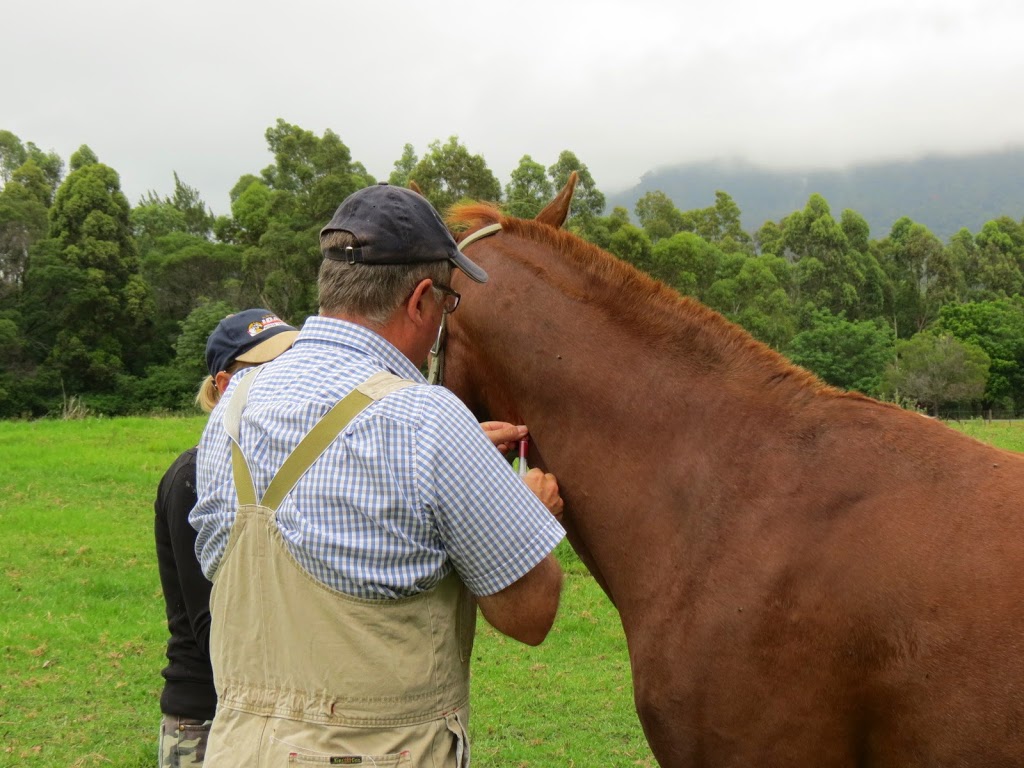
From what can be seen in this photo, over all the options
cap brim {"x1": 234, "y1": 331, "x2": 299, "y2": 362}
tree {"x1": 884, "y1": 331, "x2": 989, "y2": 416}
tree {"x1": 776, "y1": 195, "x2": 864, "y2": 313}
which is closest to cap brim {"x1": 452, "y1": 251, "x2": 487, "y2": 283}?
cap brim {"x1": 234, "y1": 331, "x2": 299, "y2": 362}

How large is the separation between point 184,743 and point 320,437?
1879 millimetres

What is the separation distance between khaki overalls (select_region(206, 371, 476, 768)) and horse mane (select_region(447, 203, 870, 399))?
117 cm

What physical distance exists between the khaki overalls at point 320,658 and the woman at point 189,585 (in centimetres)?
102

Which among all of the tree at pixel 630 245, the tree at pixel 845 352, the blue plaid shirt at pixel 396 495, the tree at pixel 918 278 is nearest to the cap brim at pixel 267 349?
the blue plaid shirt at pixel 396 495

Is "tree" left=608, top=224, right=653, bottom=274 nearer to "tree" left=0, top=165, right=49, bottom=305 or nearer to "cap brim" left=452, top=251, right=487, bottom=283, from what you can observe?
"tree" left=0, top=165, right=49, bottom=305

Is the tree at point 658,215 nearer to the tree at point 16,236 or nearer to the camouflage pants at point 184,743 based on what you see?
the tree at point 16,236

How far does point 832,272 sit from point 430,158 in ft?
102

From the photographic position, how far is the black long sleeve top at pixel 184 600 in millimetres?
2707

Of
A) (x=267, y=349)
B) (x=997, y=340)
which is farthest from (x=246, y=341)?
(x=997, y=340)

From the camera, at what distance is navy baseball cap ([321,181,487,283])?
1.76 metres

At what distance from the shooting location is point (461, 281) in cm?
288

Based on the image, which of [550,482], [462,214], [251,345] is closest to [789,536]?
[550,482]

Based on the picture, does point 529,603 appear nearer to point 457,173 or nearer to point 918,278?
point 457,173

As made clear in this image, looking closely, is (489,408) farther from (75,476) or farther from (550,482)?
(75,476)
